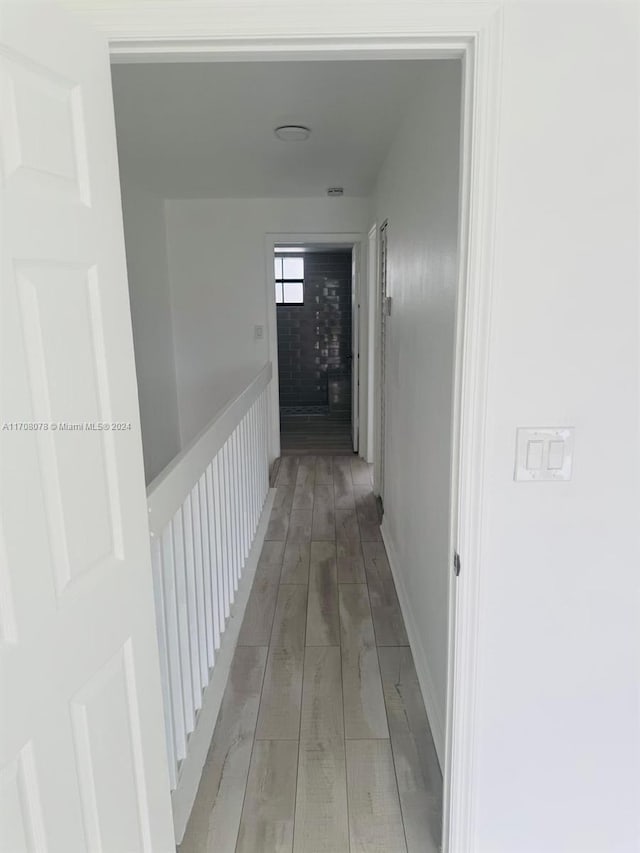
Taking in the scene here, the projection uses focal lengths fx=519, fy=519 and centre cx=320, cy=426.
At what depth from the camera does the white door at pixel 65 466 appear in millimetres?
755

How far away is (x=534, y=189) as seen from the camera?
962 mm

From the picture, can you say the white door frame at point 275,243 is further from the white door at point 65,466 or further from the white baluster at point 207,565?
the white door at point 65,466

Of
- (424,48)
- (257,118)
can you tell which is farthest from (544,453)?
(257,118)

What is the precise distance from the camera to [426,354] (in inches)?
77.0

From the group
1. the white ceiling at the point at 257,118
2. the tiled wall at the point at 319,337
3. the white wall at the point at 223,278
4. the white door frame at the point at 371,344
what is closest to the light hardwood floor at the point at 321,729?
the white door frame at the point at 371,344

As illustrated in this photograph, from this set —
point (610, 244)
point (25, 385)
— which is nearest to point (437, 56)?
point (610, 244)

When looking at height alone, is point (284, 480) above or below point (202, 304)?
below

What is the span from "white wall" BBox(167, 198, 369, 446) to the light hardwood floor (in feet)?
7.16

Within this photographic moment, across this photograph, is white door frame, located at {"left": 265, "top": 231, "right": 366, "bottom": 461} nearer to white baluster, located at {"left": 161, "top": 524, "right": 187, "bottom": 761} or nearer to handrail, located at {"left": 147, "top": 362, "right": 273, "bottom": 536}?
Answer: handrail, located at {"left": 147, "top": 362, "right": 273, "bottom": 536}

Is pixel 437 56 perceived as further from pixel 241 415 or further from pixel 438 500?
pixel 241 415

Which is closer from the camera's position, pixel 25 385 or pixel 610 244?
pixel 25 385

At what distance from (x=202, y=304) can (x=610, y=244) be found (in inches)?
160

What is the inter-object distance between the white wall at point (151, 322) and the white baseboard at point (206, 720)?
1809 millimetres

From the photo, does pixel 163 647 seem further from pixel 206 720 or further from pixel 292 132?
pixel 292 132
